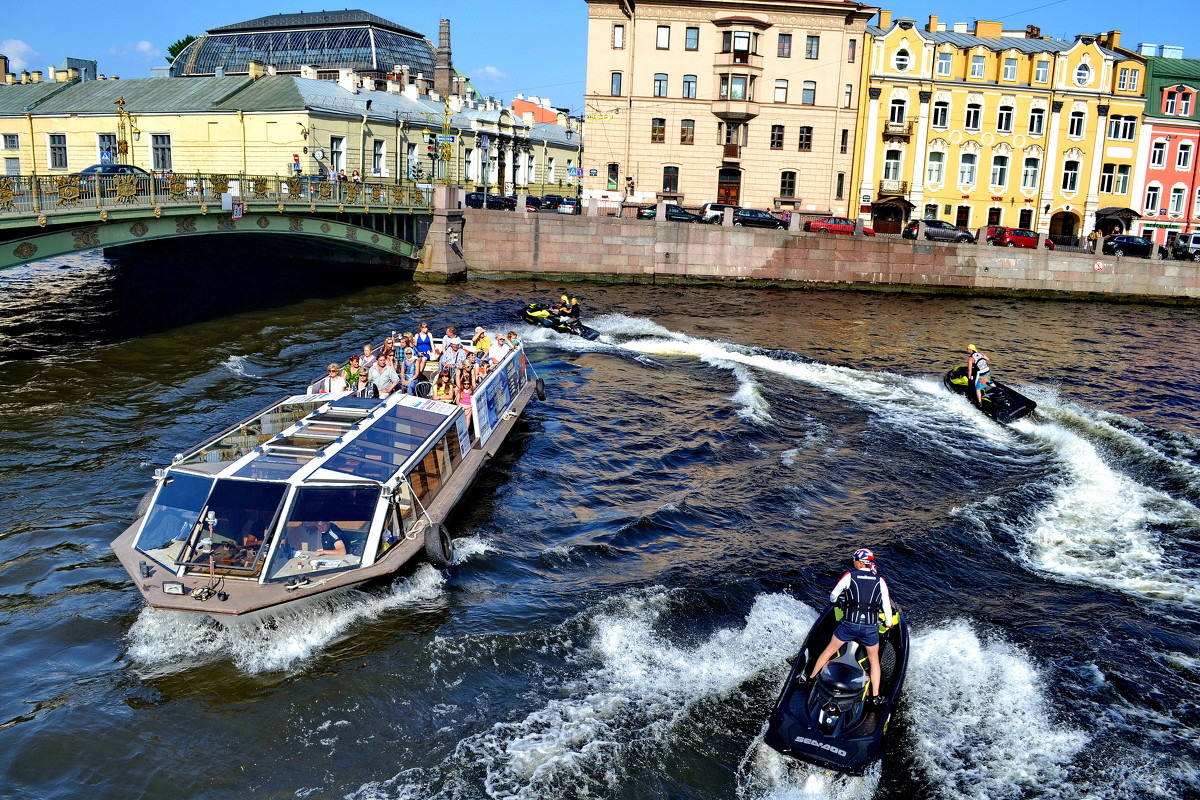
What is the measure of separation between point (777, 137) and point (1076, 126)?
63.2 ft

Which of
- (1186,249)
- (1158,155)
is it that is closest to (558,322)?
(1186,249)

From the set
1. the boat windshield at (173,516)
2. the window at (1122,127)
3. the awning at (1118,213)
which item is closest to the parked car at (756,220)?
the awning at (1118,213)

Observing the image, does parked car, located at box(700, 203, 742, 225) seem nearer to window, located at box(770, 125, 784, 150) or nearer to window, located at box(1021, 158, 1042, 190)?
window, located at box(770, 125, 784, 150)

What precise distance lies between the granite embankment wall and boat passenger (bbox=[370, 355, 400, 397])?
98.8 ft

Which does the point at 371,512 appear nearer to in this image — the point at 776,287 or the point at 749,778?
the point at 749,778

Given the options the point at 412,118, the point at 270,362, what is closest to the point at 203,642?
the point at 270,362

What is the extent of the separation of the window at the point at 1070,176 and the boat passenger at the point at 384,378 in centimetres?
5699

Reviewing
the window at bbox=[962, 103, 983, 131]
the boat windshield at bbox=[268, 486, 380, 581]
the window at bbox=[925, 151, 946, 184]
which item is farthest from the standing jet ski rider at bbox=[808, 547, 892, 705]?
the window at bbox=[962, 103, 983, 131]

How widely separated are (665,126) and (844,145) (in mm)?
11788

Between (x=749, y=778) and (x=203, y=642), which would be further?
(x=203, y=642)

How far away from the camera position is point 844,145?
6288 cm

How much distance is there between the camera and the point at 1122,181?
63594 millimetres

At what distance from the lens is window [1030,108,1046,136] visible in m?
61.9

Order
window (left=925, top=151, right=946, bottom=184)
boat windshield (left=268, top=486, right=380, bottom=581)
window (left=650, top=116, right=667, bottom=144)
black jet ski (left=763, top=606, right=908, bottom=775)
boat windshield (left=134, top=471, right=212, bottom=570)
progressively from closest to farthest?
black jet ski (left=763, top=606, right=908, bottom=775)
boat windshield (left=268, top=486, right=380, bottom=581)
boat windshield (left=134, top=471, right=212, bottom=570)
window (left=650, top=116, right=667, bottom=144)
window (left=925, top=151, right=946, bottom=184)
